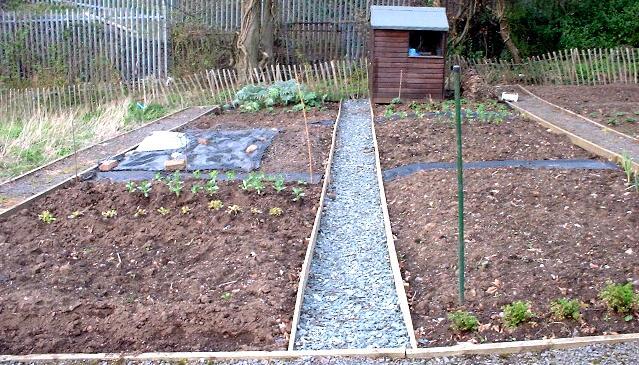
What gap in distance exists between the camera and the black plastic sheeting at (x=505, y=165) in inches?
297

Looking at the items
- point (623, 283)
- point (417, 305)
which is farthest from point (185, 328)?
point (623, 283)

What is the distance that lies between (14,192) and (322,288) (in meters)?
4.59

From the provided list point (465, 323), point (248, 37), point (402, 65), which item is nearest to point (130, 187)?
point (465, 323)

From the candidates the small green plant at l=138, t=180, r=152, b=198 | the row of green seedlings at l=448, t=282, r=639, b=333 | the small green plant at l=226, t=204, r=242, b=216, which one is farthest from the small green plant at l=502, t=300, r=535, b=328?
the small green plant at l=138, t=180, r=152, b=198

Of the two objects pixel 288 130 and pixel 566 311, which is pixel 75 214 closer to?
pixel 288 130

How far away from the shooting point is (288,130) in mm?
10461

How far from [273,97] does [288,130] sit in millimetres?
2500

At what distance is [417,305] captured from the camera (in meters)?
4.63

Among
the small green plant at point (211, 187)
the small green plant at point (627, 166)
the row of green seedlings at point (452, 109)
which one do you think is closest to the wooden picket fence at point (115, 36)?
the row of green seedlings at point (452, 109)

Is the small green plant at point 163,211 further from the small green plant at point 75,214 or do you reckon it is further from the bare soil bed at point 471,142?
the bare soil bed at point 471,142

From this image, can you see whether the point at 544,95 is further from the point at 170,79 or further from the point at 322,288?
the point at 322,288

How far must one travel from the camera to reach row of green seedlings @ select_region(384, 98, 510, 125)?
34.3 ft

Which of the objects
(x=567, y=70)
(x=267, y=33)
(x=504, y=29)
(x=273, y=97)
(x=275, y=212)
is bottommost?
(x=275, y=212)

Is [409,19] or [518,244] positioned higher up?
[409,19]
